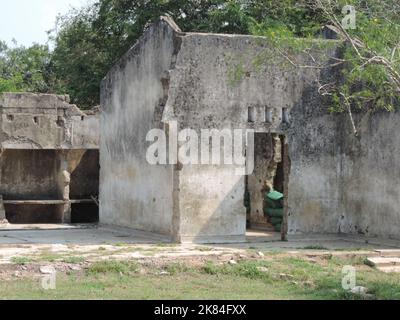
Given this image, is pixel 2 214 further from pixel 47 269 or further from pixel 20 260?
pixel 47 269

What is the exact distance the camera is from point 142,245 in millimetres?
15117

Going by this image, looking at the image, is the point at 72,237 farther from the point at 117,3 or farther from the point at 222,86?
the point at 117,3

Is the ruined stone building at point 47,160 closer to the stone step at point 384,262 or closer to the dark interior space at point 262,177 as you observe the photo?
the dark interior space at point 262,177

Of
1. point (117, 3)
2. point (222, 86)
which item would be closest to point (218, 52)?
point (222, 86)

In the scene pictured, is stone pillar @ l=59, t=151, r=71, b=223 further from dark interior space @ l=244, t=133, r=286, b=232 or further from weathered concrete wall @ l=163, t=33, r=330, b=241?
weathered concrete wall @ l=163, t=33, r=330, b=241

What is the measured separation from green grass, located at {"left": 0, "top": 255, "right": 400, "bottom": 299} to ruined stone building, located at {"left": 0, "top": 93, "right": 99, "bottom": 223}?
1176 centimetres

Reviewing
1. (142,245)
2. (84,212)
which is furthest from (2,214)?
(142,245)

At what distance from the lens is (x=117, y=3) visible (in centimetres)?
2750

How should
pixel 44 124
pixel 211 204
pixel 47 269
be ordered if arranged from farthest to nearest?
pixel 44 124, pixel 211 204, pixel 47 269

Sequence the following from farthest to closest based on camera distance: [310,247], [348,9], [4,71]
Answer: [4,71] → [310,247] → [348,9]

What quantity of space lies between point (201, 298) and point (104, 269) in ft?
8.06

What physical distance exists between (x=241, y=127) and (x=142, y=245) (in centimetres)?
313

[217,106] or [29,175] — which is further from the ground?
[217,106]

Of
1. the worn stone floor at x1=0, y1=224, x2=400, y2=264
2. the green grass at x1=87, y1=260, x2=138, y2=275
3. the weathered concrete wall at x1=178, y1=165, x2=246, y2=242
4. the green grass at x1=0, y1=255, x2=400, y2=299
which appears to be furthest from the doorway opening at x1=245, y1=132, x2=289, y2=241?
the green grass at x1=87, y1=260, x2=138, y2=275
